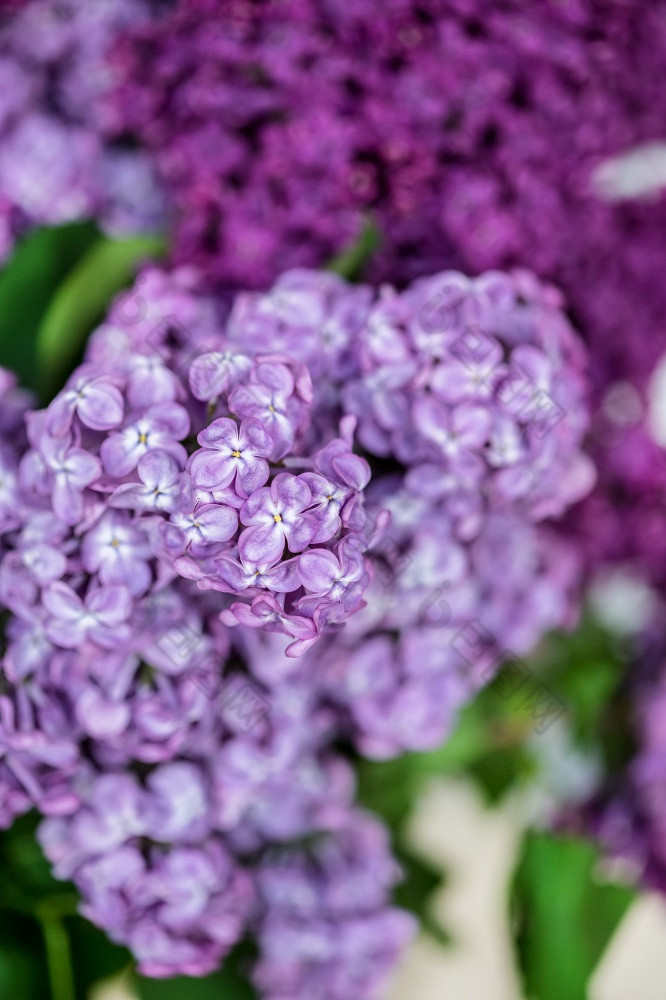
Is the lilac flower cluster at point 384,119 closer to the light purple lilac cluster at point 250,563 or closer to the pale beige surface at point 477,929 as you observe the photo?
the light purple lilac cluster at point 250,563

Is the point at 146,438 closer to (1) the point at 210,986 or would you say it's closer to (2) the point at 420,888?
(1) the point at 210,986

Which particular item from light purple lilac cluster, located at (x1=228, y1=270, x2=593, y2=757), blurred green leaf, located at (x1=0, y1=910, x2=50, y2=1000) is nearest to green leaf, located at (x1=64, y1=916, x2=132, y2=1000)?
blurred green leaf, located at (x1=0, y1=910, x2=50, y2=1000)

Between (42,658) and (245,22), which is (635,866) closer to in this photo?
(42,658)

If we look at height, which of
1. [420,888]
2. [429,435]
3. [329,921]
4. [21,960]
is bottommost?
[420,888]

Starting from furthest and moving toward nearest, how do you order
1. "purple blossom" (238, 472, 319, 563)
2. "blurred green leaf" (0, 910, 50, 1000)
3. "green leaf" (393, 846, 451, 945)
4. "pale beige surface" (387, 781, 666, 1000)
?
"pale beige surface" (387, 781, 666, 1000), "green leaf" (393, 846, 451, 945), "blurred green leaf" (0, 910, 50, 1000), "purple blossom" (238, 472, 319, 563)

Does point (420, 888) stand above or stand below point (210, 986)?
below

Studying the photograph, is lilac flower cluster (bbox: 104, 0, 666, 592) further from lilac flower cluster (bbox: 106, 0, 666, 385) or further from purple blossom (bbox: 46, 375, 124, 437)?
purple blossom (bbox: 46, 375, 124, 437)

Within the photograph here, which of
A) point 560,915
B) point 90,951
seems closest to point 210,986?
point 90,951
